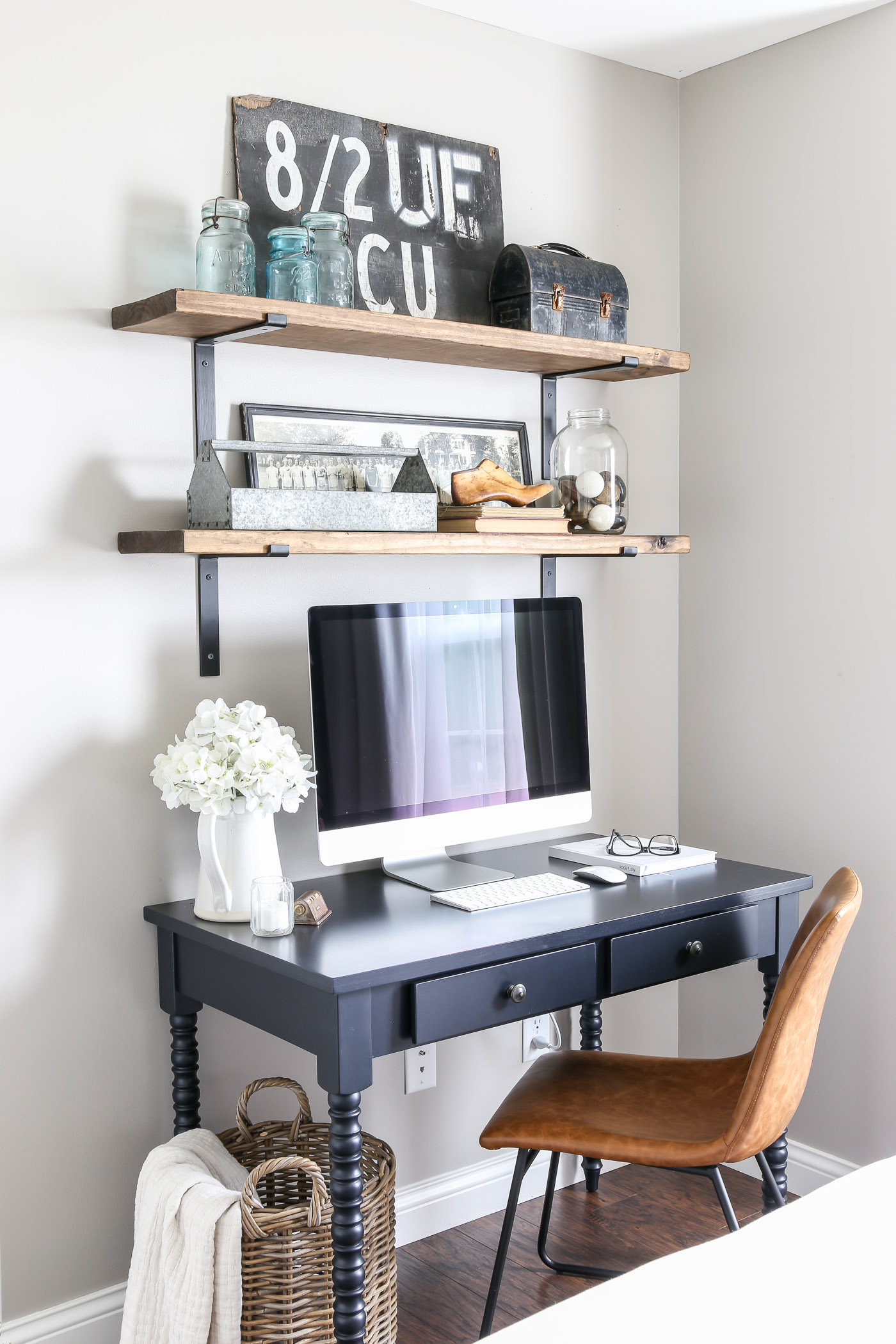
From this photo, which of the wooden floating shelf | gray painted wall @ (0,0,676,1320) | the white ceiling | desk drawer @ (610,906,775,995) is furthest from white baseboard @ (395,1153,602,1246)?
the white ceiling

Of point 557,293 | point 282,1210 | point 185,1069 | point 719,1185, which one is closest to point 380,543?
point 557,293

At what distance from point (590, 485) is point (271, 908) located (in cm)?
108

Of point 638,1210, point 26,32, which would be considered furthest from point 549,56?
point 638,1210

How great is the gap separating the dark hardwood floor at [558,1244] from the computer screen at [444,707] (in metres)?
0.91

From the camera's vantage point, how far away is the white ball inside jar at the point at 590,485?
2.45 metres

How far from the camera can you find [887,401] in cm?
246

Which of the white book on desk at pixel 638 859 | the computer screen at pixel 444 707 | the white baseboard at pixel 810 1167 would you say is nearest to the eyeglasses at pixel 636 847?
the white book on desk at pixel 638 859

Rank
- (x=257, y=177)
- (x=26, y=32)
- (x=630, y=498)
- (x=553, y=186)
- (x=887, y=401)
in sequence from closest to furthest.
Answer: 1. (x=26, y=32)
2. (x=257, y=177)
3. (x=887, y=401)
4. (x=553, y=186)
5. (x=630, y=498)

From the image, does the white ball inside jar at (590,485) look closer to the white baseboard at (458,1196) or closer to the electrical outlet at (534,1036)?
the electrical outlet at (534,1036)

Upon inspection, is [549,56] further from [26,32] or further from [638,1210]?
[638,1210]

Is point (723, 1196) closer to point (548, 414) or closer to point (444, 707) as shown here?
point (444, 707)

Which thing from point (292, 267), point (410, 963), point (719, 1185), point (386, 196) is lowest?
point (719, 1185)

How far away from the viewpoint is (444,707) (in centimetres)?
226

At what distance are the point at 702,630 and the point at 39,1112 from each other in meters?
1.74
